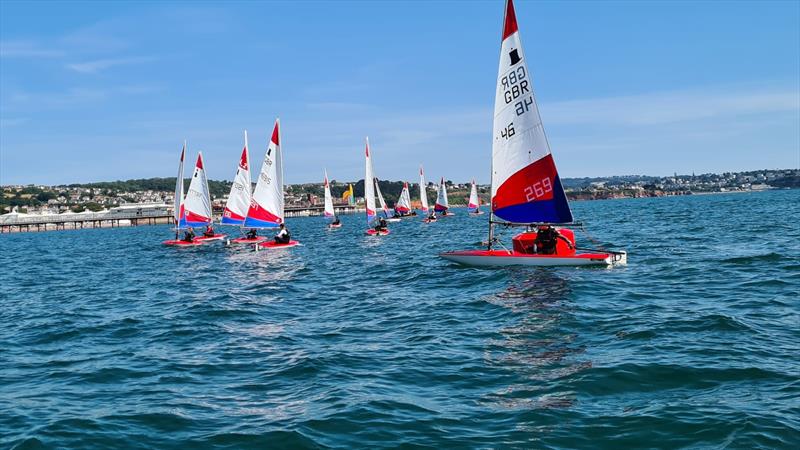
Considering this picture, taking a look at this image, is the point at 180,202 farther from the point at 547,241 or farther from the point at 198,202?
the point at 547,241

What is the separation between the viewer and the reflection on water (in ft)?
33.8

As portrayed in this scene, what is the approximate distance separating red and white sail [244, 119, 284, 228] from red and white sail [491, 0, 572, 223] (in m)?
23.5

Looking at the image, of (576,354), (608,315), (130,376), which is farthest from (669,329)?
(130,376)

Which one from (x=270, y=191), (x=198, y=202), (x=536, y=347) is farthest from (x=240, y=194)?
(x=536, y=347)

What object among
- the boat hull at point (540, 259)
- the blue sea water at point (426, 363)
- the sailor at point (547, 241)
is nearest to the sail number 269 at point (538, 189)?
the sailor at point (547, 241)

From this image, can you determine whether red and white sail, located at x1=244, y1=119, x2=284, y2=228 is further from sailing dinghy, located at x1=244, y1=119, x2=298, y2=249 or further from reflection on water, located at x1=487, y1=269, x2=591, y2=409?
reflection on water, located at x1=487, y1=269, x2=591, y2=409

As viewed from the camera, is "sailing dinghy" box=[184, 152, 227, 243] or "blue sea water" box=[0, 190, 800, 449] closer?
"blue sea water" box=[0, 190, 800, 449]

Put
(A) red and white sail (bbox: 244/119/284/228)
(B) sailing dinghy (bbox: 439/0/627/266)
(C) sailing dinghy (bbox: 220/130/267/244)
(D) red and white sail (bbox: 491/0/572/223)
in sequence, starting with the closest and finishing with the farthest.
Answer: (B) sailing dinghy (bbox: 439/0/627/266)
(D) red and white sail (bbox: 491/0/572/223)
(A) red and white sail (bbox: 244/119/284/228)
(C) sailing dinghy (bbox: 220/130/267/244)

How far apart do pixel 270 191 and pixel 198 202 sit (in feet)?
44.7

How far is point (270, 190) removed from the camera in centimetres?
4750

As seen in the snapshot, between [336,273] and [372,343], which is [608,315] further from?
[336,273]

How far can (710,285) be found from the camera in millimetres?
20938

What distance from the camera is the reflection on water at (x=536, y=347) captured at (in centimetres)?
1029

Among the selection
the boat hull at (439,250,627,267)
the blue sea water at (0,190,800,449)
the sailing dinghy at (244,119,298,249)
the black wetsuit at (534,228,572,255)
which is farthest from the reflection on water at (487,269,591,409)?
the sailing dinghy at (244,119,298,249)
